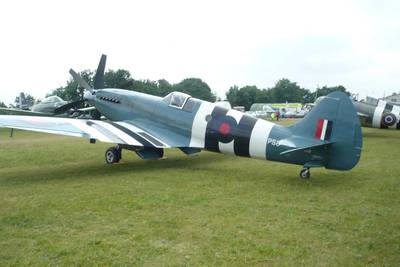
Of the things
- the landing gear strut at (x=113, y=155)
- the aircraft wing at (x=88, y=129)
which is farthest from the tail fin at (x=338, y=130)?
the landing gear strut at (x=113, y=155)

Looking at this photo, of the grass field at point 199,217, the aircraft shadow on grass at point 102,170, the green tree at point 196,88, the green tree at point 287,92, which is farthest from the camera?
the green tree at point 287,92

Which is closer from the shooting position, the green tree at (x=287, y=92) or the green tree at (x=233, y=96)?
the green tree at (x=233, y=96)

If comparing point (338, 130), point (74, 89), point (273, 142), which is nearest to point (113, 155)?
point (273, 142)

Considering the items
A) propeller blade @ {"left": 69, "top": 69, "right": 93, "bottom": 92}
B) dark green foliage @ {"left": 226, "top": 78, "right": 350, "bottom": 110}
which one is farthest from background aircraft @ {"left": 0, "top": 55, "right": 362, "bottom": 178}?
dark green foliage @ {"left": 226, "top": 78, "right": 350, "bottom": 110}

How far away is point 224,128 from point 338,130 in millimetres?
2709

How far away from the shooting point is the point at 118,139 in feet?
27.2

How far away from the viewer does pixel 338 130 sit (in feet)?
21.0

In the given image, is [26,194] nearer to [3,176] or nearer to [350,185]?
[3,176]

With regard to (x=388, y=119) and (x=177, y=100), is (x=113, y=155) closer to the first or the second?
(x=177, y=100)

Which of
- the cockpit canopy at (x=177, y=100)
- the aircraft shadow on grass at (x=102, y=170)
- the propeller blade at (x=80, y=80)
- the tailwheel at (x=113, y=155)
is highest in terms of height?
the propeller blade at (x=80, y=80)

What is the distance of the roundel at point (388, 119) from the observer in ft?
55.5

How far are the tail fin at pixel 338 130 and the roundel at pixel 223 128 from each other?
6.45 feet

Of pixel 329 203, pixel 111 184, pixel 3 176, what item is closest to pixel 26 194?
pixel 111 184

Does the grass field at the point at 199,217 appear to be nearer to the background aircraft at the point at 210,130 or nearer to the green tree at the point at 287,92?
the background aircraft at the point at 210,130
